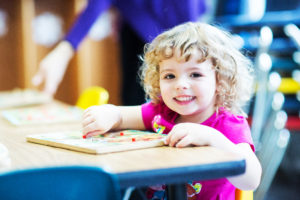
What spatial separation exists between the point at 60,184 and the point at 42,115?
42.5 inches

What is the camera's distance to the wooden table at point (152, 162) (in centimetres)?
88

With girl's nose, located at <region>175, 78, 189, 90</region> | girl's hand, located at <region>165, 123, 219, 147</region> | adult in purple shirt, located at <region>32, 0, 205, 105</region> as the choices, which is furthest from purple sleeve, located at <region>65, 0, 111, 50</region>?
girl's hand, located at <region>165, 123, 219, 147</region>

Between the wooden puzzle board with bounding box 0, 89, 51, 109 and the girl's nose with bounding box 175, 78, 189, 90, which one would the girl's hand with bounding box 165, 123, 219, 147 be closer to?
the girl's nose with bounding box 175, 78, 189, 90

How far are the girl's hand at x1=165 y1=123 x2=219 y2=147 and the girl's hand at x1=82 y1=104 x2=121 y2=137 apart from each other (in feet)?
0.92

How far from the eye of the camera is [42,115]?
72.2 inches

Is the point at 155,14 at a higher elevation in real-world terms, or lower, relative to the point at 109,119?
higher

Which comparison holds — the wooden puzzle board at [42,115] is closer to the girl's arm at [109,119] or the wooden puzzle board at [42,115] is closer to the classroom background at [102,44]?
the girl's arm at [109,119]

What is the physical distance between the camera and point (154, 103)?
147 centimetres

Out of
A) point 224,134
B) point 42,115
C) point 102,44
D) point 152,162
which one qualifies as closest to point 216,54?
point 224,134

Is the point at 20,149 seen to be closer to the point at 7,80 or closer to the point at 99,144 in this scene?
the point at 99,144

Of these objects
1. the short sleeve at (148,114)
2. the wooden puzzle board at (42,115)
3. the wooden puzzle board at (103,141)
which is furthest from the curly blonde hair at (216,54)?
the wooden puzzle board at (42,115)

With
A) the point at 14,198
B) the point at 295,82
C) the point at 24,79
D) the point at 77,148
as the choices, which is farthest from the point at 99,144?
the point at 24,79

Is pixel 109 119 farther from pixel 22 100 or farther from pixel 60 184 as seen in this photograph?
pixel 22 100

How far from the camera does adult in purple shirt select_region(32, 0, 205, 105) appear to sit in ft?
6.41
